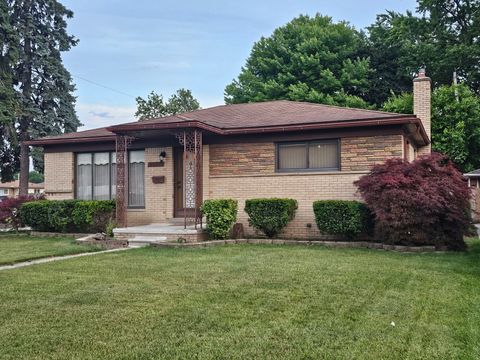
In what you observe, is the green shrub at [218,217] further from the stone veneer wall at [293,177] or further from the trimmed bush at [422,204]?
the trimmed bush at [422,204]

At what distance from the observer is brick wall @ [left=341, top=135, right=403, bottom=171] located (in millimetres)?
11555

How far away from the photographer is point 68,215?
13.1m

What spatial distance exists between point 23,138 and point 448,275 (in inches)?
919

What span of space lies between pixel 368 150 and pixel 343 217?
78.4 inches

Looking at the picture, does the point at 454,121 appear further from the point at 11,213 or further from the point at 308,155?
the point at 11,213

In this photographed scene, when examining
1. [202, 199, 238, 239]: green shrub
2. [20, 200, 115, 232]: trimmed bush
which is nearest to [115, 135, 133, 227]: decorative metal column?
[20, 200, 115, 232]: trimmed bush

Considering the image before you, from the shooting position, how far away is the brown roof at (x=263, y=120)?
11.5 metres

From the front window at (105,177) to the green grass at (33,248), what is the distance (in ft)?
7.95

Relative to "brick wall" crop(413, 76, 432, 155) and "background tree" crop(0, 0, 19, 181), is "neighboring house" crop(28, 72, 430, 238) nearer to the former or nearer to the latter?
"brick wall" crop(413, 76, 432, 155)

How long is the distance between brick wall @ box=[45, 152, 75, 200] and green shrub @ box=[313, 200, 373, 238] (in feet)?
27.1

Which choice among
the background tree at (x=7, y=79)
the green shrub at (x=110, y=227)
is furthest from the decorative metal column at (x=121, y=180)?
the background tree at (x=7, y=79)

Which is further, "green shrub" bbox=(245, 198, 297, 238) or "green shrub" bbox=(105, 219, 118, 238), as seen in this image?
"green shrub" bbox=(105, 219, 118, 238)

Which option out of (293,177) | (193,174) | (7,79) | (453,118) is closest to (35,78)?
(7,79)

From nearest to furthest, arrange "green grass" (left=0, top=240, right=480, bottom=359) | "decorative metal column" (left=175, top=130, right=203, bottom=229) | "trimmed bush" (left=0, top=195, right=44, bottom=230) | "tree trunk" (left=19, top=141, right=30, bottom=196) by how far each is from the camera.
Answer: "green grass" (left=0, top=240, right=480, bottom=359), "decorative metal column" (left=175, top=130, right=203, bottom=229), "trimmed bush" (left=0, top=195, right=44, bottom=230), "tree trunk" (left=19, top=141, right=30, bottom=196)
